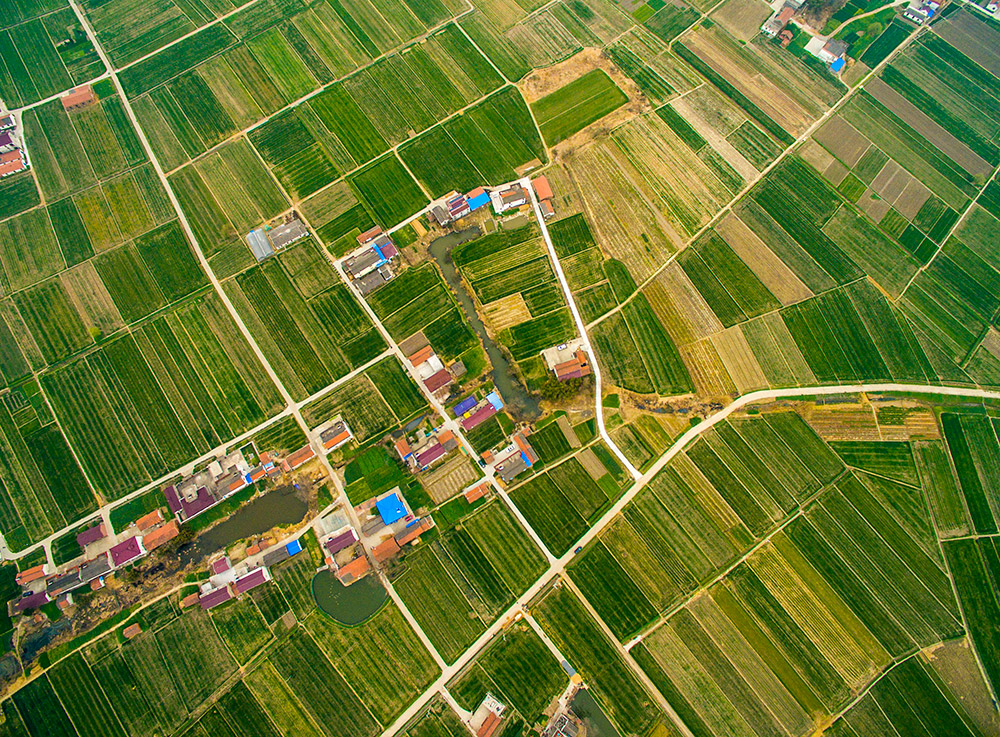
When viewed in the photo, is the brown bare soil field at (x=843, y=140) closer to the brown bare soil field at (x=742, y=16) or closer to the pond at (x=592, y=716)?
the brown bare soil field at (x=742, y=16)

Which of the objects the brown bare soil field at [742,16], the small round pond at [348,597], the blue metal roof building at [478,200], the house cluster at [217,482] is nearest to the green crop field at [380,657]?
the small round pond at [348,597]

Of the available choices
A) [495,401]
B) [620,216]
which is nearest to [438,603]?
[495,401]

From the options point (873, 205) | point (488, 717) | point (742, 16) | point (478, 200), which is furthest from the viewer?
point (742, 16)

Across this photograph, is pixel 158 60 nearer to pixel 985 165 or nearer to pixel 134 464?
pixel 134 464

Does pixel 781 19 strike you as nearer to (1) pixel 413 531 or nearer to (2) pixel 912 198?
(2) pixel 912 198

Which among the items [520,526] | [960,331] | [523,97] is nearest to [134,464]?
[520,526]

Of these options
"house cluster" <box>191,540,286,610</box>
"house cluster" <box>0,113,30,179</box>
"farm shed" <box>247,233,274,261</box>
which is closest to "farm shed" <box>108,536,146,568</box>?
"house cluster" <box>191,540,286,610</box>
